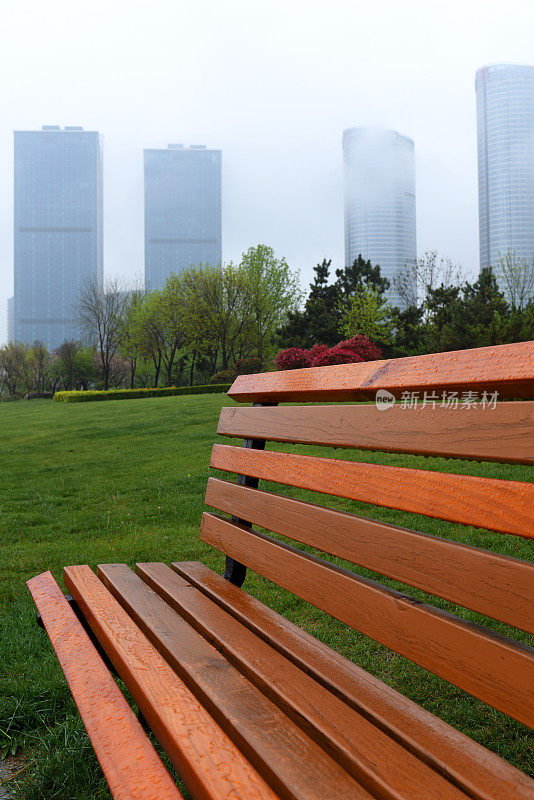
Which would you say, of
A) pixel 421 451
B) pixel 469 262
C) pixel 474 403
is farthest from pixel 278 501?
pixel 469 262

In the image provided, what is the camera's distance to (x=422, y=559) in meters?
1.15

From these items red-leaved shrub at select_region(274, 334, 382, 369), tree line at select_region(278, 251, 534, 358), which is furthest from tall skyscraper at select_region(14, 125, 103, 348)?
red-leaved shrub at select_region(274, 334, 382, 369)

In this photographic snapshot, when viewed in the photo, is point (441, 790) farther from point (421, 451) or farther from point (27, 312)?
point (27, 312)

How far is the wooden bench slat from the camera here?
897mm

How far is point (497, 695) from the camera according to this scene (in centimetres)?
97

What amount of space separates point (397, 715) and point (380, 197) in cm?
8774

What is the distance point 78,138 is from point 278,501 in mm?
179346

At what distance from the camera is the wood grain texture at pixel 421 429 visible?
1.00m

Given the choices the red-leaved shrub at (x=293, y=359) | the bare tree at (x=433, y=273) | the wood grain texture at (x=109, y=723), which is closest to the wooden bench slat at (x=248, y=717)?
the wood grain texture at (x=109, y=723)

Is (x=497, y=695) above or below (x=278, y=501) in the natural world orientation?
below

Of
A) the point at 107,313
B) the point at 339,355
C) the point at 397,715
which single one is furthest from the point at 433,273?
the point at 397,715

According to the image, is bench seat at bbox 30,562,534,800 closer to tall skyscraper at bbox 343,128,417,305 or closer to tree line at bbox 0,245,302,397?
tree line at bbox 0,245,302,397

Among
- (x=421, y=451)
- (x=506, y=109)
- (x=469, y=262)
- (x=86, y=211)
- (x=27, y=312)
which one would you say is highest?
(x=86, y=211)

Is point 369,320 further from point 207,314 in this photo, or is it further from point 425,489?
point 425,489
